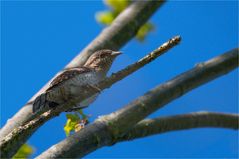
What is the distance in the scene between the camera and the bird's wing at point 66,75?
450cm

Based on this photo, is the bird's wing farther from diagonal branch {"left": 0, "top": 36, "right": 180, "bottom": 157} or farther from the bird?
diagonal branch {"left": 0, "top": 36, "right": 180, "bottom": 157}

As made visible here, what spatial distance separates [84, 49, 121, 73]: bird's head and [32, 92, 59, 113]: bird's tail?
0.68 m

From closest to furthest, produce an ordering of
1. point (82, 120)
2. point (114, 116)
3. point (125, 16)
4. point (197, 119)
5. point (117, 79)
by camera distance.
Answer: point (117, 79) < point (82, 120) < point (114, 116) < point (197, 119) < point (125, 16)

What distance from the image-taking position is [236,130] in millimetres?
5734

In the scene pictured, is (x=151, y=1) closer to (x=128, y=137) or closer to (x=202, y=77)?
(x=202, y=77)

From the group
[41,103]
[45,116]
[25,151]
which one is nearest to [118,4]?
[41,103]

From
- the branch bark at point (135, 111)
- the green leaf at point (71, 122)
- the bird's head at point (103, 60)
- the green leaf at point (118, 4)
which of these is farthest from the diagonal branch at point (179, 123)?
the green leaf at point (118, 4)

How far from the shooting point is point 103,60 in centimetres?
490

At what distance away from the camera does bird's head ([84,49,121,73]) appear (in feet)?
16.1

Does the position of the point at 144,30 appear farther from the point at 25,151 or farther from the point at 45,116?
the point at 45,116

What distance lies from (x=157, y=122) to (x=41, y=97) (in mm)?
1220

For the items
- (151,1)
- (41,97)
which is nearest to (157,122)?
(41,97)

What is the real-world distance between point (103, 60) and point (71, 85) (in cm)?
56

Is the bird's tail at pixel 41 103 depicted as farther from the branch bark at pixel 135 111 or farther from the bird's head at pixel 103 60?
the bird's head at pixel 103 60
